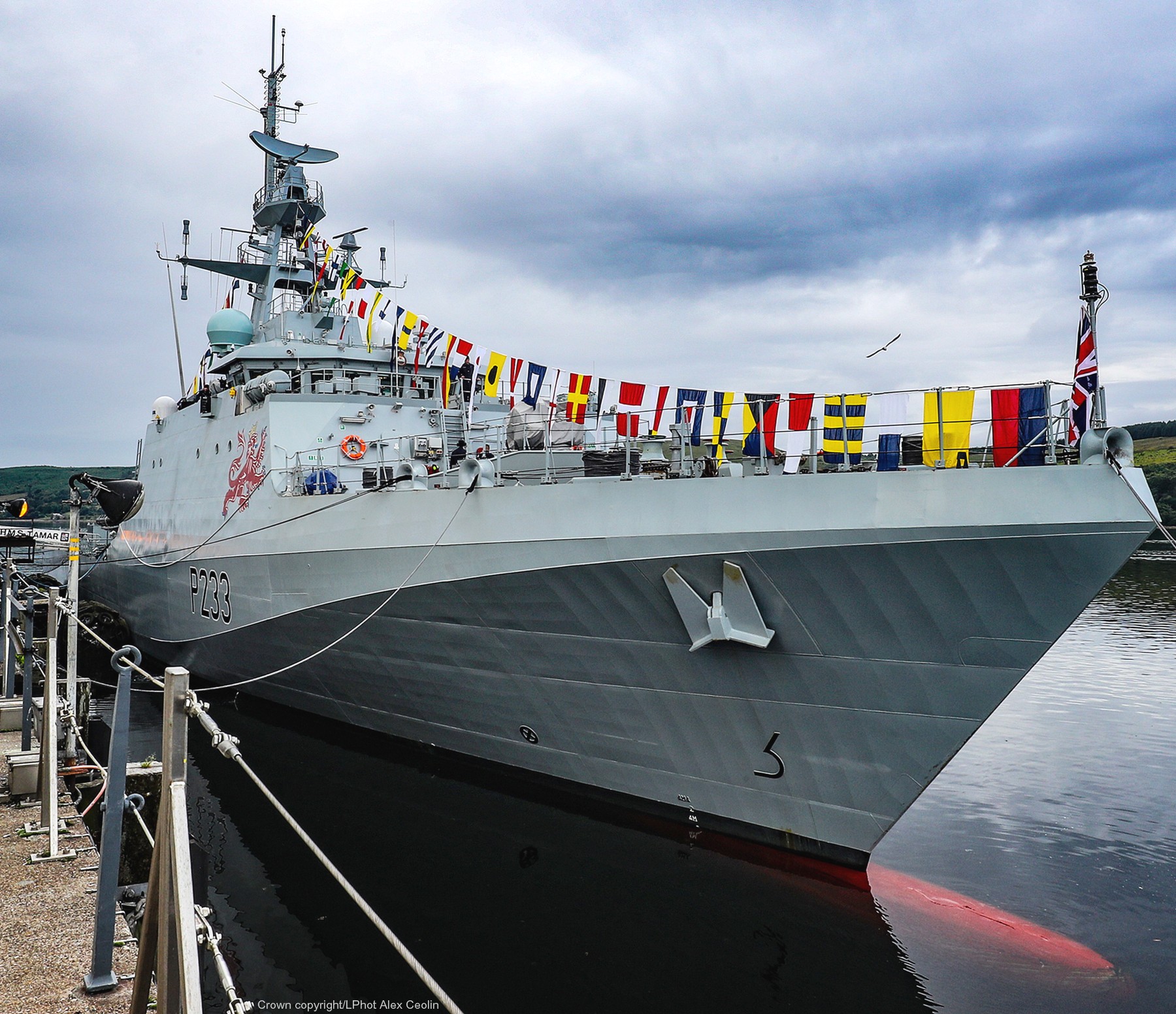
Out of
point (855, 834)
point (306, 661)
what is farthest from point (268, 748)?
point (855, 834)

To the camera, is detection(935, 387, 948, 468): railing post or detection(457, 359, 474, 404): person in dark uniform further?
detection(457, 359, 474, 404): person in dark uniform

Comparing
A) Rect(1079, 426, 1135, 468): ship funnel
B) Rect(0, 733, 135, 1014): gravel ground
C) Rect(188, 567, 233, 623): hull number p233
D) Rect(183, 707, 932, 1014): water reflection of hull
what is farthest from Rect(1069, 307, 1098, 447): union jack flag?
Rect(188, 567, 233, 623): hull number p233

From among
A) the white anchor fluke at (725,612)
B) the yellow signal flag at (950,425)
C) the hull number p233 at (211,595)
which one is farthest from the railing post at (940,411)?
the hull number p233 at (211,595)

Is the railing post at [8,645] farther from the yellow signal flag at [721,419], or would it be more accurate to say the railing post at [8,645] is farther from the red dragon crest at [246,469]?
the yellow signal flag at [721,419]

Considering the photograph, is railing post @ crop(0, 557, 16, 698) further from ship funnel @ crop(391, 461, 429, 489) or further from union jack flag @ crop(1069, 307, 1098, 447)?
union jack flag @ crop(1069, 307, 1098, 447)

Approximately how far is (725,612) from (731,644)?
0.31 metres

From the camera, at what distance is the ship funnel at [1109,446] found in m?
6.14

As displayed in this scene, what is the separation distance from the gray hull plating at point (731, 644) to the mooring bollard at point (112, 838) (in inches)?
195

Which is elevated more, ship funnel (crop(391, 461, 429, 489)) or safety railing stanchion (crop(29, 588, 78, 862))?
ship funnel (crop(391, 461, 429, 489))

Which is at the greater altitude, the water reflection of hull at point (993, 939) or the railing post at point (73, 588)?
the railing post at point (73, 588)

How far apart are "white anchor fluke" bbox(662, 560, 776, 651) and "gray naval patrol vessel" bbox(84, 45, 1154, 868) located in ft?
0.08

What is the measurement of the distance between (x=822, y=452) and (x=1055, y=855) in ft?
17.8

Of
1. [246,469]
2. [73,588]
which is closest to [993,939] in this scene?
[73,588]

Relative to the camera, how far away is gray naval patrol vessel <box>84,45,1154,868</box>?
6605mm
